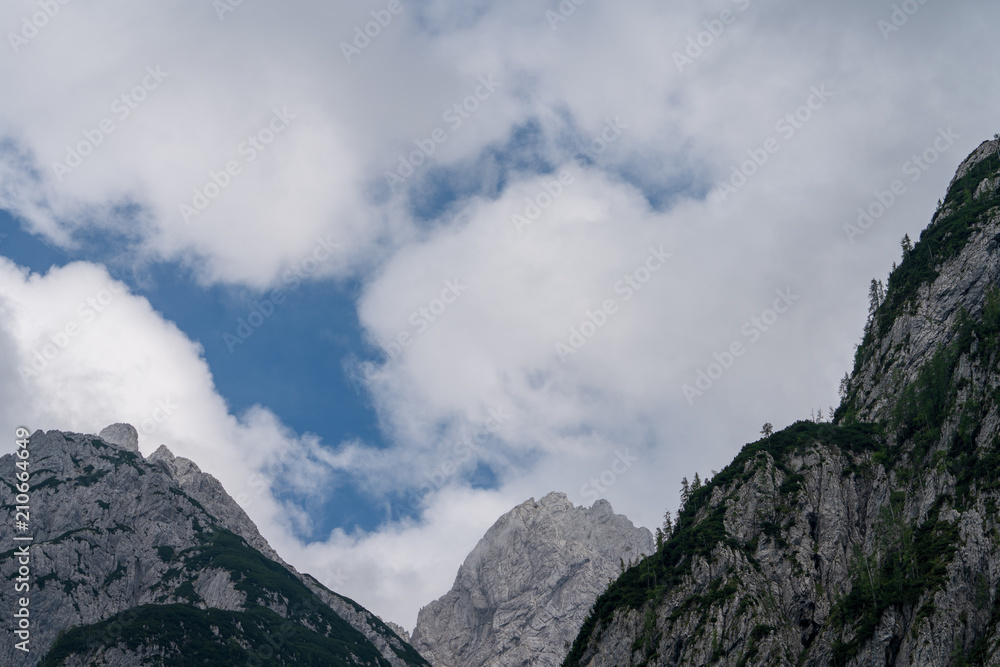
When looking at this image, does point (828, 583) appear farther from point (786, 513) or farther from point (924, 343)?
point (924, 343)

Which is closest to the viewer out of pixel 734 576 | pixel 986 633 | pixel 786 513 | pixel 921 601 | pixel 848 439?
pixel 986 633

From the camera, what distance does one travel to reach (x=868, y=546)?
6762 inches

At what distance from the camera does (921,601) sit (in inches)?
5305

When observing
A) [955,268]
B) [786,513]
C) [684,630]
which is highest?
[955,268]

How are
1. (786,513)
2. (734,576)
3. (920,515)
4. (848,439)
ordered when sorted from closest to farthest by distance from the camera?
(920,515)
(734,576)
(786,513)
(848,439)

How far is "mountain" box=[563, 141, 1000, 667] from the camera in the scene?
135625 mm

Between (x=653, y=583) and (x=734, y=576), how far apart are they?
2231cm

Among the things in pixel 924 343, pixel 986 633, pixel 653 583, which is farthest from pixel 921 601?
pixel 924 343

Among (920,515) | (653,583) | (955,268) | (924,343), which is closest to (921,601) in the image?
(920,515)

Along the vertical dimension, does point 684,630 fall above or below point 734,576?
below

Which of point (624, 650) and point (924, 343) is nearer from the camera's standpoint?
point (624, 650)

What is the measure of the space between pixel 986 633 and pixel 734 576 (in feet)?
171

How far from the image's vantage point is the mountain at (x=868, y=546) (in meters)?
136

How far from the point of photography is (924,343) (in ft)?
640
